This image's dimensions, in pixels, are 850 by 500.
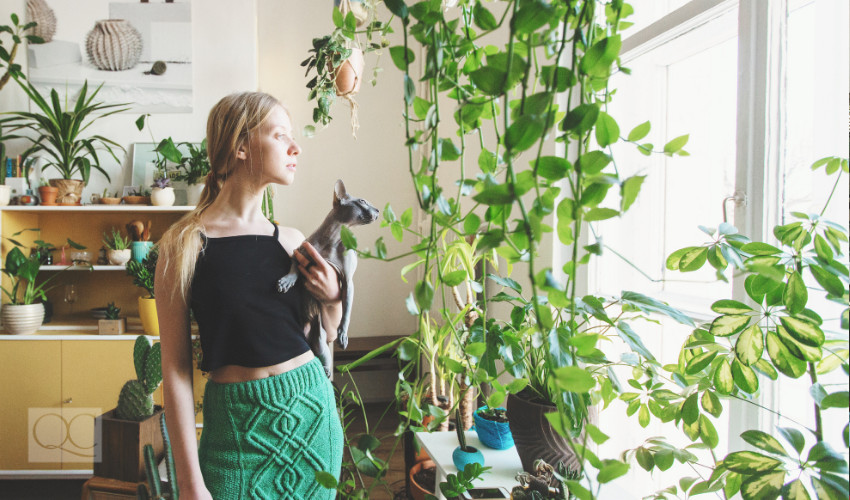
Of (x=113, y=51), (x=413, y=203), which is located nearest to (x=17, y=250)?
(x=113, y=51)

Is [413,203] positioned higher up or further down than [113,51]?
further down

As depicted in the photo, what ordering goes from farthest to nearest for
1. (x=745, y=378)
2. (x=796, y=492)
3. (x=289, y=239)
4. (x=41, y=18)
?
(x=41, y=18) < (x=289, y=239) < (x=745, y=378) < (x=796, y=492)

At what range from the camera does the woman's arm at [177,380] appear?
3.35ft

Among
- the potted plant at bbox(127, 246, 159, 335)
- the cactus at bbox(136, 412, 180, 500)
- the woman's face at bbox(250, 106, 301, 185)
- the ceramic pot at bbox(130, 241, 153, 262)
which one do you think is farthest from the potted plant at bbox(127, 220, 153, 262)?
the woman's face at bbox(250, 106, 301, 185)

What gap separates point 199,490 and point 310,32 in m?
3.85

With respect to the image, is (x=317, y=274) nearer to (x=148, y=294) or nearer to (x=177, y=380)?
(x=177, y=380)

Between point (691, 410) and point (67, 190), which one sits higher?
point (67, 190)

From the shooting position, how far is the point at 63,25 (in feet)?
10.6

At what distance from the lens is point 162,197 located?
9.83ft

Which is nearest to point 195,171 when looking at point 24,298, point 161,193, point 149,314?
point 161,193

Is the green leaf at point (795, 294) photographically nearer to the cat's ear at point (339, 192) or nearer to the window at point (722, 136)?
the window at point (722, 136)

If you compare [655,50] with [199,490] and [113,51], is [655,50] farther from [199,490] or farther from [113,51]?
[113,51]

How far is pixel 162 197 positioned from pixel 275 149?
2.31 metres

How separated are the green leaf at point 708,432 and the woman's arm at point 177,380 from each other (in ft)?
3.08
